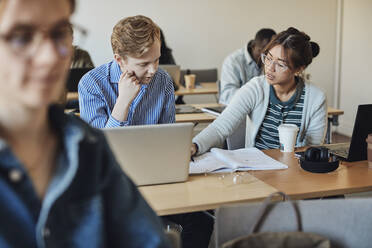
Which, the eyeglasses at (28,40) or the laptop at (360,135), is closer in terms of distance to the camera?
the eyeglasses at (28,40)

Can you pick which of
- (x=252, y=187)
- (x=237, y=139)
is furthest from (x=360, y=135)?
(x=237, y=139)

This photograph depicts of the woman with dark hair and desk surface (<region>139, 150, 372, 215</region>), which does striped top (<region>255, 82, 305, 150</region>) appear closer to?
the woman with dark hair

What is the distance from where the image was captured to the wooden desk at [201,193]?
1.62m

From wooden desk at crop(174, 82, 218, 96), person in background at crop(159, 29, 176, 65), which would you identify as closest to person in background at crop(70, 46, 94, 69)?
person in background at crop(159, 29, 176, 65)

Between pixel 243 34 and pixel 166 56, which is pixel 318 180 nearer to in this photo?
pixel 166 56

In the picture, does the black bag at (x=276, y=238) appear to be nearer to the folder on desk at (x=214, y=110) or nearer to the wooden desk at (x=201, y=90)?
the folder on desk at (x=214, y=110)

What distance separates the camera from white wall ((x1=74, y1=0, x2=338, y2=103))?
18.3ft

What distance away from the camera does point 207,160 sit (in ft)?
6.75

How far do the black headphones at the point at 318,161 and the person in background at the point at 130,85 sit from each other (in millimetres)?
717

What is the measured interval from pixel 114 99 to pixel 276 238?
4.13ft

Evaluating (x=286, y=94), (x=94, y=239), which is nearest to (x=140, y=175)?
(x=94, y=239)

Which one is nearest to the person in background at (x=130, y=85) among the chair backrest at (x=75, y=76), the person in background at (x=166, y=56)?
the chair backrest at (x=75, y=76)

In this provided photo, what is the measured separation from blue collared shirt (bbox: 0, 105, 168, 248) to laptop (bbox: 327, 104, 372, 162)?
49.4 inches

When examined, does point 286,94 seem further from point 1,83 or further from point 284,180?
point 1,83
